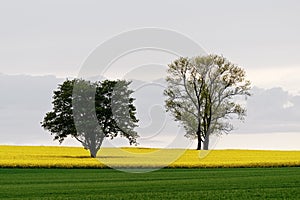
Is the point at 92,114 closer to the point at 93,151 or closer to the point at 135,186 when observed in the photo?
the point at 93,151

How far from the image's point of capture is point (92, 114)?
7381cm

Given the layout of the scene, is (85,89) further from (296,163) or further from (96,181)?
(96,181)

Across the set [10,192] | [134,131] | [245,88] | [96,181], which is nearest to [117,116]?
[134,131]

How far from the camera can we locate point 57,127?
75062 mm

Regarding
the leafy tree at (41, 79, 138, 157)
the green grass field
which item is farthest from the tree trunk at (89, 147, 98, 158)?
the green grass field

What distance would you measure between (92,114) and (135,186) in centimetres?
3977

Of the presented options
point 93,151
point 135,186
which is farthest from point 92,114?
point 135,186

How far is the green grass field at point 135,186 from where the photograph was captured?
28594 millimetres

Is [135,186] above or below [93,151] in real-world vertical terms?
below

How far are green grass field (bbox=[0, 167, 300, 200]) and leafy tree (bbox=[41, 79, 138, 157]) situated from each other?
85.6 feet

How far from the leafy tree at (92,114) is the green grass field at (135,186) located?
26101 mm

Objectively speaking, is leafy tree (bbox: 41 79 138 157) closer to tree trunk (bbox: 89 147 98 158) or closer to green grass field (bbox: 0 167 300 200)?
tree trunk (bbox: 89 147 98 158)

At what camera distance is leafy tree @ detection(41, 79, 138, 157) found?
240ft

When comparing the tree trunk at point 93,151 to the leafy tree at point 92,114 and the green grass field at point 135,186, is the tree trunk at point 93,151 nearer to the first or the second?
the leafy tree at point 92,114
